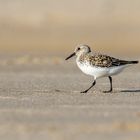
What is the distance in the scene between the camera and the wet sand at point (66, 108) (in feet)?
42.5

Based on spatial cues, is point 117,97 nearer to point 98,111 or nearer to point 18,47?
point 98,111

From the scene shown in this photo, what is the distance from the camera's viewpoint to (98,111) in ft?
50.2

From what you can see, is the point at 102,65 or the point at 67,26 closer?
the point at 102,65

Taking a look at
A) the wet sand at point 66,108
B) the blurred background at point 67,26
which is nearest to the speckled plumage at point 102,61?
the wet sand at point 66,108

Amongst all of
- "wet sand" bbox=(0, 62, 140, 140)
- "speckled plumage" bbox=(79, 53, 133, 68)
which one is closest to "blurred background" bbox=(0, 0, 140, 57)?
"wet sand" bbox=(0, 62, 140, 140)

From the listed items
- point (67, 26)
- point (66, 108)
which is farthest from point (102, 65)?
point (67, 26)

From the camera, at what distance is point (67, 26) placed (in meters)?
44.3

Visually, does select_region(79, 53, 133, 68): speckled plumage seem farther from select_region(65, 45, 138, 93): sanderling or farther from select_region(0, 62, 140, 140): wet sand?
select_region(0, 62, 140, 140): wet sand

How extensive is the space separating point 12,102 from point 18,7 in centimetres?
3216

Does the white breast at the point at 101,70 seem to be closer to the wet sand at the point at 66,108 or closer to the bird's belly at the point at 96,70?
the bird's belly at the point at 96,70

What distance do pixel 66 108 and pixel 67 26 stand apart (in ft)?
94.0

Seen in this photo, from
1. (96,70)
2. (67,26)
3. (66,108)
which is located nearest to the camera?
(66,108)

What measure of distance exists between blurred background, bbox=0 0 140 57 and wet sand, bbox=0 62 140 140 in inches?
471

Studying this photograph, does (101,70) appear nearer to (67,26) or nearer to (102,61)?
(102,61)
